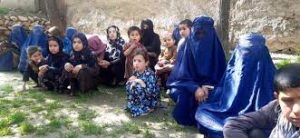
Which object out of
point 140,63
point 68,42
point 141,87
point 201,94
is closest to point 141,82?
point 141,87

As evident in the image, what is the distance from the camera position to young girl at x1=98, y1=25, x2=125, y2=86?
21.7 ft

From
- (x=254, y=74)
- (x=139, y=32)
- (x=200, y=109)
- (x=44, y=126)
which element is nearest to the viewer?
(x=254, y=74)

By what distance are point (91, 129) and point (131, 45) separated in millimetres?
1664

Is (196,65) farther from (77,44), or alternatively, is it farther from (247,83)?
(77,44)

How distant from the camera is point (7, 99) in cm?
631

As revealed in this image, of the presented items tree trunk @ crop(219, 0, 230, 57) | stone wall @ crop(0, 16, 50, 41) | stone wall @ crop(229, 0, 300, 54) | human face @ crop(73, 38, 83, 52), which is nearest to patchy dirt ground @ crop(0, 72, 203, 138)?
human face @ crop(73, 38, 83, 52)

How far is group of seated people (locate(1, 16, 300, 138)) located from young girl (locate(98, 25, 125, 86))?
15 millimetres

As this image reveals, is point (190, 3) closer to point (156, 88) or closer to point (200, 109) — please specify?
point (156, 88)

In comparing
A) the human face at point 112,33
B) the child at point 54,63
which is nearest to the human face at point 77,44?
the child at point 54,63

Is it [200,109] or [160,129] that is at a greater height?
[200,109]

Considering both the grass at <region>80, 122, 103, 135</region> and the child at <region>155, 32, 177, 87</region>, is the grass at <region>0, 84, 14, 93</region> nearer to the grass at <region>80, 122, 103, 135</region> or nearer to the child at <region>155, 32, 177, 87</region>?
the grass at <region>80, 122, 103, 135</region>

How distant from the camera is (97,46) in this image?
6.71 m

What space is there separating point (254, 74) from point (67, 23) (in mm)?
9415

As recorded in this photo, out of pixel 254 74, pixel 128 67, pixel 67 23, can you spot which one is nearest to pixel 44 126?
pixel 128 67
